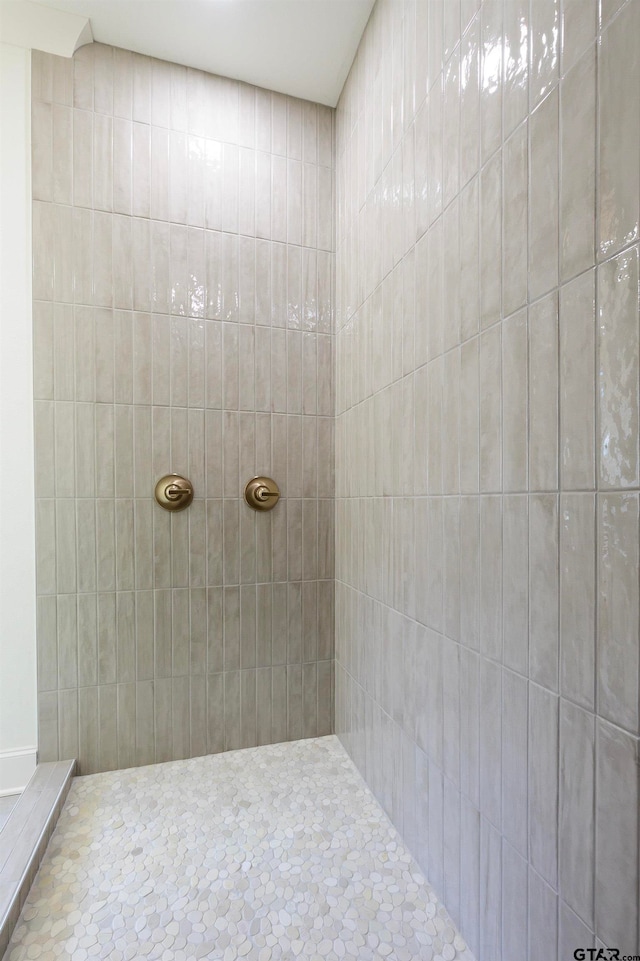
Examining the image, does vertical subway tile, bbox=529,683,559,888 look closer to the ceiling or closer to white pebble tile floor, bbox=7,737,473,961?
white pebble tile floor, bbox=7,737,473,961

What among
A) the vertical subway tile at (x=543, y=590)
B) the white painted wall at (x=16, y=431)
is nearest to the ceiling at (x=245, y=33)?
the white painted wall at (x=16, y=431)

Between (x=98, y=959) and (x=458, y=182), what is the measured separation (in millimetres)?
1779

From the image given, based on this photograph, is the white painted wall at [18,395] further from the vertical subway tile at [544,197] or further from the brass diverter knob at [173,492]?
the vertical subway tile at [544,197]

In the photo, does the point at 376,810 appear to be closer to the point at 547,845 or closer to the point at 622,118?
the point at 547,845

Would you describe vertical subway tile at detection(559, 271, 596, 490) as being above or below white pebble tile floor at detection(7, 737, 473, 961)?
above

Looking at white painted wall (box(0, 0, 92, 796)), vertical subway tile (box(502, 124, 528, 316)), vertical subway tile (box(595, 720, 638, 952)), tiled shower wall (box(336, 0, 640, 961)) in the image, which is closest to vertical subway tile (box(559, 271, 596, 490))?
tiled shower wall (box(336, 0, 640, 961))

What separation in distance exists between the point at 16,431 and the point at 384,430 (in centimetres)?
120

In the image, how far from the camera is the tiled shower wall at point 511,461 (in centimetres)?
67

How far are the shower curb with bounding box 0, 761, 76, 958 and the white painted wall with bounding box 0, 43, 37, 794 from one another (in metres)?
0.12

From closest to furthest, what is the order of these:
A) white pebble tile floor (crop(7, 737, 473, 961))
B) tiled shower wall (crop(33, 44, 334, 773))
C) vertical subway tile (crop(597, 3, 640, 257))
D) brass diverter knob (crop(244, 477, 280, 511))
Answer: vertical subway tile (crop(597, 3, 640, 257)) < white pebble tile floor (crop(7, 737, 473, 961)) < tiled shower wall (crop(33, 44, 334, 773)) < brass diverter knob (crop(244, 477, 280, 511))

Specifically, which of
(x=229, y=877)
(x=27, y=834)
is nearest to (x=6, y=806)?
(x=27, y=834)

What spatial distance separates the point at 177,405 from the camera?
174 centimetres

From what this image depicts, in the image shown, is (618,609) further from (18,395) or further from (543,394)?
(18,395)

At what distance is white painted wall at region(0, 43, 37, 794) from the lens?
158 cm
